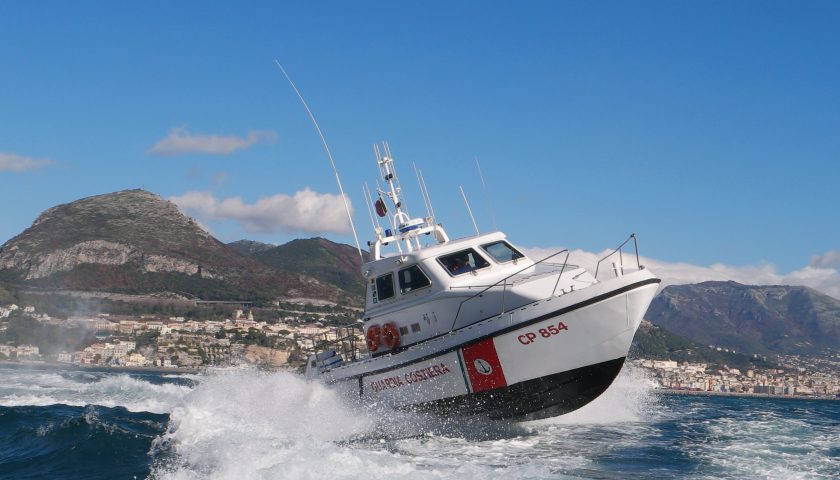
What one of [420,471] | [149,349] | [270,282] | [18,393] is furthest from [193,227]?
[420,471]

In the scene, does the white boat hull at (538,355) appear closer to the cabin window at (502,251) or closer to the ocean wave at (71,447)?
the cabin window at (502,251)

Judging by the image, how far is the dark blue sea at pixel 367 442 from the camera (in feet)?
42.4

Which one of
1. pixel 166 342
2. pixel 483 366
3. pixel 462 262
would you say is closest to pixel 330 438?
pixel 483 366

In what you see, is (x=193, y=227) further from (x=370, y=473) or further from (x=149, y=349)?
(x=370, y=473)

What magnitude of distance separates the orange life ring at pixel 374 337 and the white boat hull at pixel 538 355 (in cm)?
195

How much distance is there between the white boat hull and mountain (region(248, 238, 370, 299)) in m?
142

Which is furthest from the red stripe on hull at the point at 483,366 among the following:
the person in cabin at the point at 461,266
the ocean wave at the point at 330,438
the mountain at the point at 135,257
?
the mountain at the point at 135,257

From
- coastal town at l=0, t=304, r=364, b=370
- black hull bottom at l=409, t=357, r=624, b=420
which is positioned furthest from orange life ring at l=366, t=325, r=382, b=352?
coastal town at l=0, t=304, r=364, b=370

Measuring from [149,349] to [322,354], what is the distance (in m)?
82.6

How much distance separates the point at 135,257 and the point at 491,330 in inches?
5172

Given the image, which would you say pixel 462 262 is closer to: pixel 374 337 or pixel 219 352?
pixel 374 337

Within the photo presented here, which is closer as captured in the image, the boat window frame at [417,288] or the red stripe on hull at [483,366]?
the red stripe on hull at [483,366]

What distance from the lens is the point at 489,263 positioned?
1889cm

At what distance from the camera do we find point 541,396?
16.6 metres
